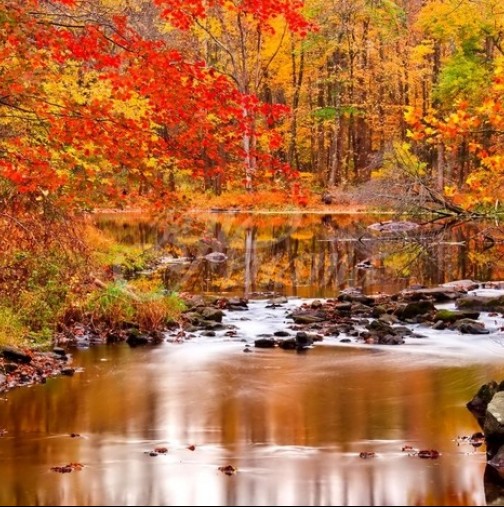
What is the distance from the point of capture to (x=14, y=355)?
522 inches

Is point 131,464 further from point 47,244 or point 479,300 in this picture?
point 479,300

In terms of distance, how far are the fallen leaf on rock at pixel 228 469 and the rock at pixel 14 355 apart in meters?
5.53

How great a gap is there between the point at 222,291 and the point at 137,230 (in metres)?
16.4

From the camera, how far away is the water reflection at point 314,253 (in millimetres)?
24438

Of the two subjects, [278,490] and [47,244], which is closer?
[278,490]

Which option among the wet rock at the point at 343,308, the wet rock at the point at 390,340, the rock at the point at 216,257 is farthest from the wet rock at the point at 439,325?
the rock at the point at 216,257

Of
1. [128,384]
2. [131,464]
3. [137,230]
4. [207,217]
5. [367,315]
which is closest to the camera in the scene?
[131,464]

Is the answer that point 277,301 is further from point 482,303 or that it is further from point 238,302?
point 482,303

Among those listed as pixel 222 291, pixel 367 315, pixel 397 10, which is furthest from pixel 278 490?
pixel 397 10

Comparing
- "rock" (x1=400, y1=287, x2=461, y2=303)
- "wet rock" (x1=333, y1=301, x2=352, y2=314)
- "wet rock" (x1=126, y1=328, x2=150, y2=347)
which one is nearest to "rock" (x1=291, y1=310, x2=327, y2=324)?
"wet rock" (x1=333, y1=301, x2=352, y2=314)

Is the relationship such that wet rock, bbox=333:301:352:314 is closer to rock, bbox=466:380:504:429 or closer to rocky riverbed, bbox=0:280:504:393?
rocky riverbed, bbox=0:280:504:393

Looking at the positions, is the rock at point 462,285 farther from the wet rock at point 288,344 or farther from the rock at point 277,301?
the wet rock at point 288,344

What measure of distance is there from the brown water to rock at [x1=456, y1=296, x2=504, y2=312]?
3209 millimetres

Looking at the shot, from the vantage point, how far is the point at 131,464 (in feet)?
29.3
